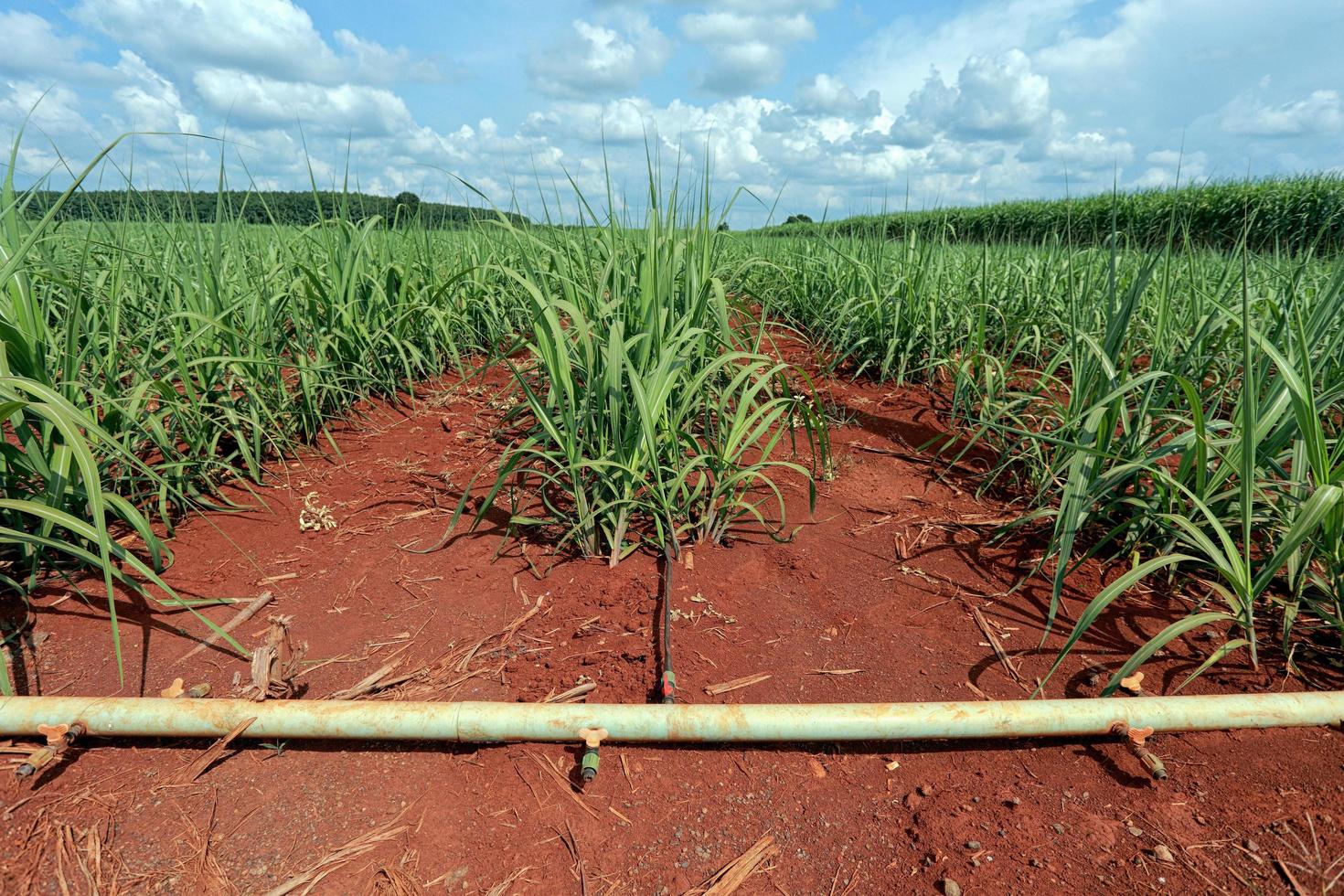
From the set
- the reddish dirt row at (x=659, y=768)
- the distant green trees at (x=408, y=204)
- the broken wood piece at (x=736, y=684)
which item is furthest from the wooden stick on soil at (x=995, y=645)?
the distant green trees at (x=408, y=204)

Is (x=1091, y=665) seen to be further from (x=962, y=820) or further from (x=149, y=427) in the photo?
(x=149, y=427)

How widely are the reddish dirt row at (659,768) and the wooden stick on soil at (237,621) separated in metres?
0.03

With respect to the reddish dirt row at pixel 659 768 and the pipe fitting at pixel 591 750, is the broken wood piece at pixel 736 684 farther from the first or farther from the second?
the pipe fitting at pixel 591 750

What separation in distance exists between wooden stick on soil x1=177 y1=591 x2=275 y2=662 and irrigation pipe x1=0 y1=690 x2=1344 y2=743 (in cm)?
27

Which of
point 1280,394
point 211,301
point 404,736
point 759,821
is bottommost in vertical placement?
point 759,821

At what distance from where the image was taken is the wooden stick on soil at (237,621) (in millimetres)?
1470

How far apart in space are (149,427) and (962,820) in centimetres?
221

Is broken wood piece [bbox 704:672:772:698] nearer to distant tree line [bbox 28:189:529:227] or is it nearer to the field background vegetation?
the field background vegetation

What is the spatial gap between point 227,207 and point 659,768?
289cm

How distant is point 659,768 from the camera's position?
1216mm

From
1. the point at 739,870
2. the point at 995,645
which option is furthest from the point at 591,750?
the point at 995,645

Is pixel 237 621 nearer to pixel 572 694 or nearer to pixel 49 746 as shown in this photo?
pixel 49 746

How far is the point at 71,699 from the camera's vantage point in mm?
1185

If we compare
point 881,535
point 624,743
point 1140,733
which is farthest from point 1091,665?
point 624,743
